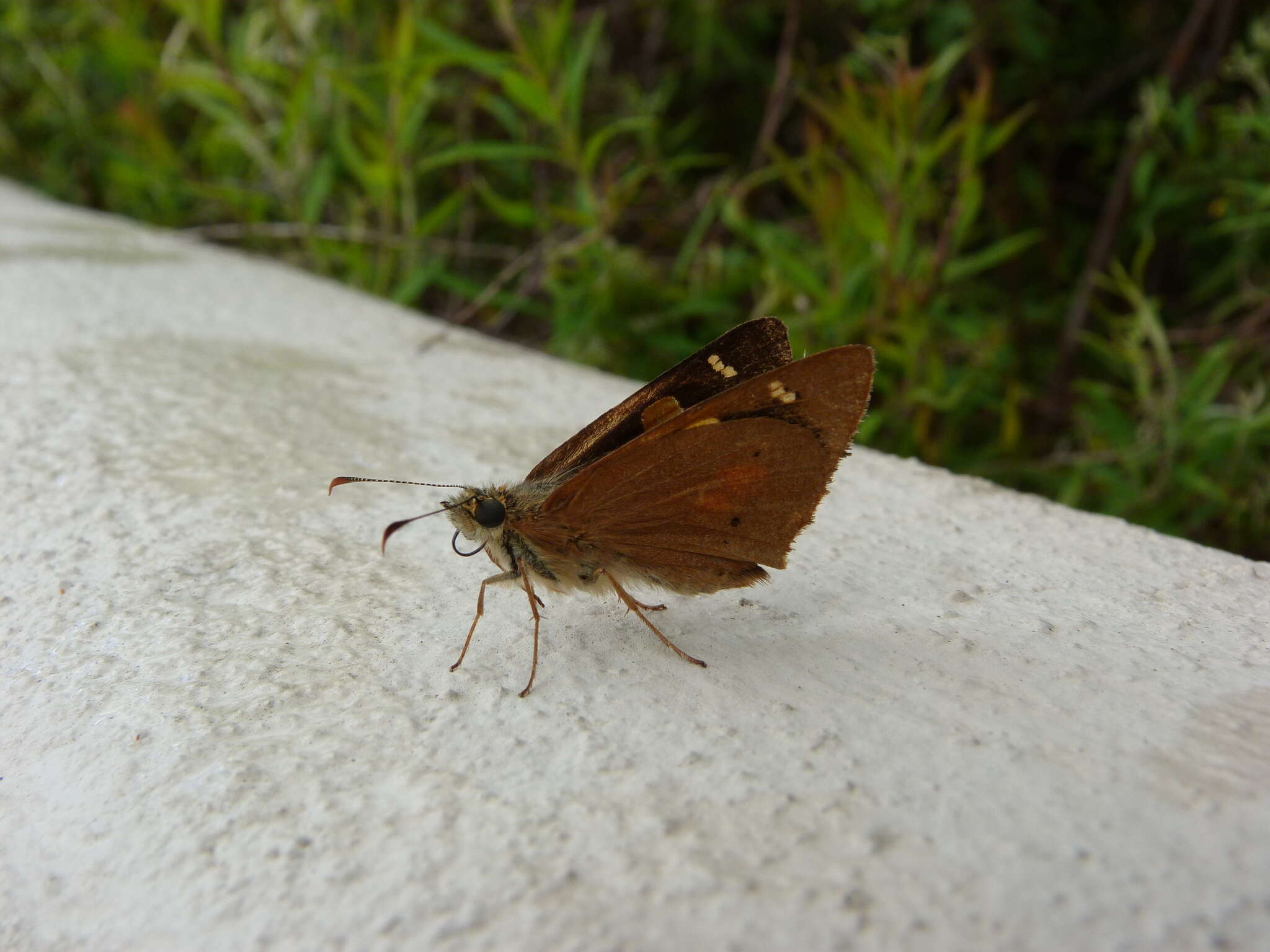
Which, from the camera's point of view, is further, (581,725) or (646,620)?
(646,620)

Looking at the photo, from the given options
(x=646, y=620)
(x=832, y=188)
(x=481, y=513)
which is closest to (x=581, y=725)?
(x=646, y=620)

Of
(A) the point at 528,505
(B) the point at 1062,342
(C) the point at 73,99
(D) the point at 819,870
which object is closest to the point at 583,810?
(D) the point at 819,870

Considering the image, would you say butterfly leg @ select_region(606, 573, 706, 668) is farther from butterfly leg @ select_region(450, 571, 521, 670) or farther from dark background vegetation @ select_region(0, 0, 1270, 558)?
dark background vegetation @ select_region(0, 0, 1270, 558)

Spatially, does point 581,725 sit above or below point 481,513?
below

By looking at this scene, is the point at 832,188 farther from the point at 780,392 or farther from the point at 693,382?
the point at 780,392

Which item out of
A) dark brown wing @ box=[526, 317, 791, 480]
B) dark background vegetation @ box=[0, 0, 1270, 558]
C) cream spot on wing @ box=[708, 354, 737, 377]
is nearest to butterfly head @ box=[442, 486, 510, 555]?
dark brown wing @ box=[526, 317, 791, 480]

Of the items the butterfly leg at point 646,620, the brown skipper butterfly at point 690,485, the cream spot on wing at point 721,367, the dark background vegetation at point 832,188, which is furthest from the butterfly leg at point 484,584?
the dark background vegetation at point 832,188

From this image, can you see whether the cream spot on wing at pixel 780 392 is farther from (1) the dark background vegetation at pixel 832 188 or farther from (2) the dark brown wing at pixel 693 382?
(1) the dark background vegetation at pixel 832 188
